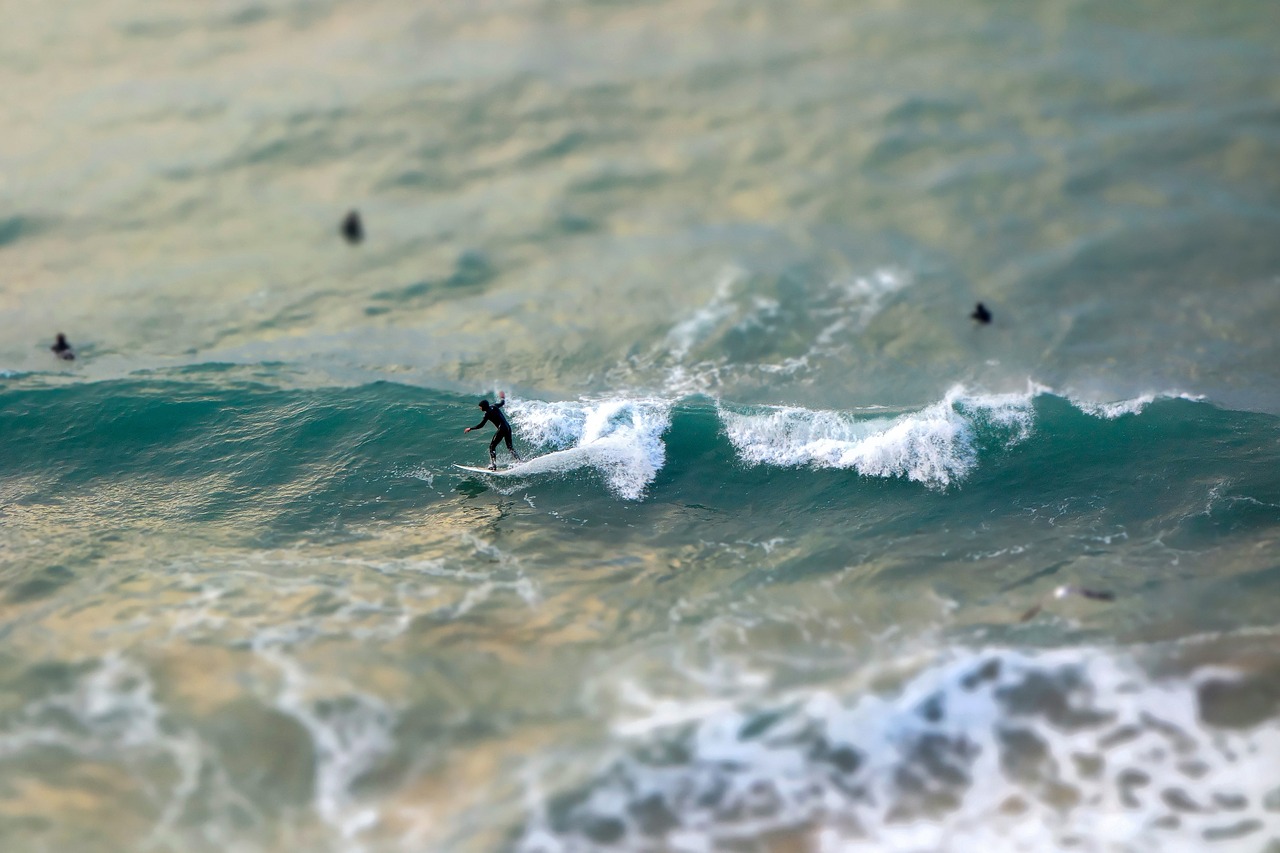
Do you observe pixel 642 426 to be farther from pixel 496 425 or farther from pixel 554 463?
pixel 496 425

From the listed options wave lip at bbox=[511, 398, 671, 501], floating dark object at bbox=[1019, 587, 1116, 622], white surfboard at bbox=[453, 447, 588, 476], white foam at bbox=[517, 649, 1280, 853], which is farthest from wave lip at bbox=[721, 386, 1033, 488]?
white foam at bbox=[517, 649, 1280, 853]

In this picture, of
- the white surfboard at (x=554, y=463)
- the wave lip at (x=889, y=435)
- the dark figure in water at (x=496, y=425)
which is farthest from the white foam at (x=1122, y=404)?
the dark figure in water at (x=496, y=425)

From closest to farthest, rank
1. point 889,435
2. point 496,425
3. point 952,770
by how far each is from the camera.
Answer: point 952,770, point 889,435, point 496,425

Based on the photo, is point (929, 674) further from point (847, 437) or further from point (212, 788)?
point (212, 788)

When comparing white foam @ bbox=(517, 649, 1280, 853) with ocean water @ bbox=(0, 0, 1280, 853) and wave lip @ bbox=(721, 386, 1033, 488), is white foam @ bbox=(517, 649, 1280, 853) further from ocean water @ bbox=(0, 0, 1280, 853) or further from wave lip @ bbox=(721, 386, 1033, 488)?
wave lip @ bbox=(721, 386, 1033, 488)

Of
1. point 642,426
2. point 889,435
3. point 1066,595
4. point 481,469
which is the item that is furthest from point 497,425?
point 1066,595

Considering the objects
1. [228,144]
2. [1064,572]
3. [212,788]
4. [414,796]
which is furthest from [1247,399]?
[228,144]

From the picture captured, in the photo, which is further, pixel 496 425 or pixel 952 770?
pixel 496 425

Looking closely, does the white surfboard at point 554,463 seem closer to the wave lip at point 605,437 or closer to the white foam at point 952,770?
the wave lip at point 605,437
